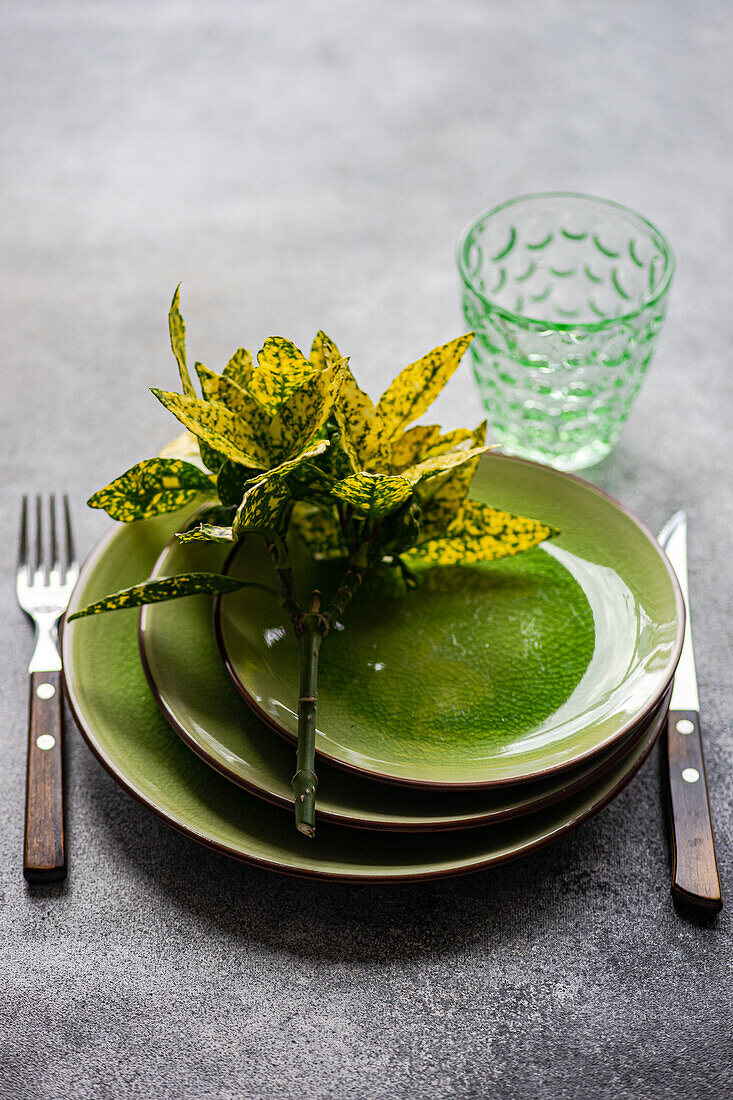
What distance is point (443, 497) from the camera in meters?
0.73

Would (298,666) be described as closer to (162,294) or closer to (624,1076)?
(624,1076)

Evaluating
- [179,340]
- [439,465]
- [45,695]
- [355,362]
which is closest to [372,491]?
[439,465]

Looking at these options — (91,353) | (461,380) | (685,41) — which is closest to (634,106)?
(685,41)

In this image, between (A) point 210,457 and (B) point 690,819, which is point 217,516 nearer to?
(A) point 210,457

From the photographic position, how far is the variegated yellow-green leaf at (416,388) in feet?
2.32

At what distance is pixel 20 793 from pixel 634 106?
52.1 inches

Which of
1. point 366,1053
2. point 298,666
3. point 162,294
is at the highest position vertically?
point 162,294

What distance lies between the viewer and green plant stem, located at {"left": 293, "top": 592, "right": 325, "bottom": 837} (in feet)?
1.85

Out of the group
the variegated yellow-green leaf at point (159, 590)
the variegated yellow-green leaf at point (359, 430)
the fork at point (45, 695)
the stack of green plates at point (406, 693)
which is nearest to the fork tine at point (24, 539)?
the fork at point (45, 695)

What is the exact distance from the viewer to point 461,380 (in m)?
1.06

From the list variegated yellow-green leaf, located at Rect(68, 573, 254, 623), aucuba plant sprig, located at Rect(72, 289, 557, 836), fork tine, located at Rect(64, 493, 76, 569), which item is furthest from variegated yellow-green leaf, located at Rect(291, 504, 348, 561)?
fork tine, located at Rect(64, 493, 76, 569)

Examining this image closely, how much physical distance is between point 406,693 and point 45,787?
0.24 metres

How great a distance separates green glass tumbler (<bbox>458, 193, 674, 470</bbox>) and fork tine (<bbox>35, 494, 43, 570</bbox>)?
394 millimetres

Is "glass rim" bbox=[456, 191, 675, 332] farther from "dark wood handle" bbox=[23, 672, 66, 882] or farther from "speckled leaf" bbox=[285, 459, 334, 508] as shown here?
"dark wood handle" bbox=[23, 672, 66, 882]
